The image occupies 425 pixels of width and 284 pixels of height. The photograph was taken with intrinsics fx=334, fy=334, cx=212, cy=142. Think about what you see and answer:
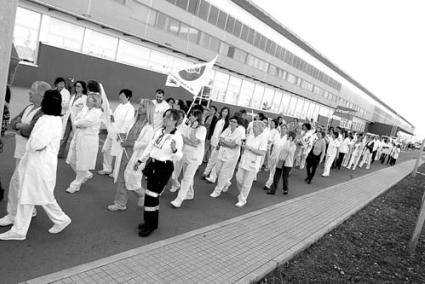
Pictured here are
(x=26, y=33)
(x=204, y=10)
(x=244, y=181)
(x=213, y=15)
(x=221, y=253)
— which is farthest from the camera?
(x=213, y=15)

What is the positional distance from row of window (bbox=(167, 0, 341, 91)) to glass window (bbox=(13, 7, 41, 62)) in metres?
11.7

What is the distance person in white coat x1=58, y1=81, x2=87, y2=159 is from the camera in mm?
7512

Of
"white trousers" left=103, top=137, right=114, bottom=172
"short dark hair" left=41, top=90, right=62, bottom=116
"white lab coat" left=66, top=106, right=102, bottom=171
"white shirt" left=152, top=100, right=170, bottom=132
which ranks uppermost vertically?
"short dark hair" left=41, top=90, right=62, bottom=116

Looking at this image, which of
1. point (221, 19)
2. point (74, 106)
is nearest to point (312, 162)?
point (74, 106)

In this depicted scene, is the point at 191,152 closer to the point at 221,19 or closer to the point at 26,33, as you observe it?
the point at 26,33

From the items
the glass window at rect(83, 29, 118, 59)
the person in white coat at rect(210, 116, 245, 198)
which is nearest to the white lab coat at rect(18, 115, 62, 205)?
the person in white coat at rect(210, 116, 245, 198)

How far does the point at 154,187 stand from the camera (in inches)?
193

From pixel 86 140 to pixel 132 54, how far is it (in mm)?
18373

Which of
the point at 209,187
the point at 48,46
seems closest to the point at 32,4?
the point at 48,46

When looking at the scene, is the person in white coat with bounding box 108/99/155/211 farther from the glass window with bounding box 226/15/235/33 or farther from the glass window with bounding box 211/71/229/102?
the glass window with bounding box 226/15/235/33

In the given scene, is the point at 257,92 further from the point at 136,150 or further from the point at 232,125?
the point at 136,150

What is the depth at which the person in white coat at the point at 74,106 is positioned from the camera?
7512mm

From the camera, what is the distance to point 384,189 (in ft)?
47.2

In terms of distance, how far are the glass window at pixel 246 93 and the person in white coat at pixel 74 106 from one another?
91.7ft
